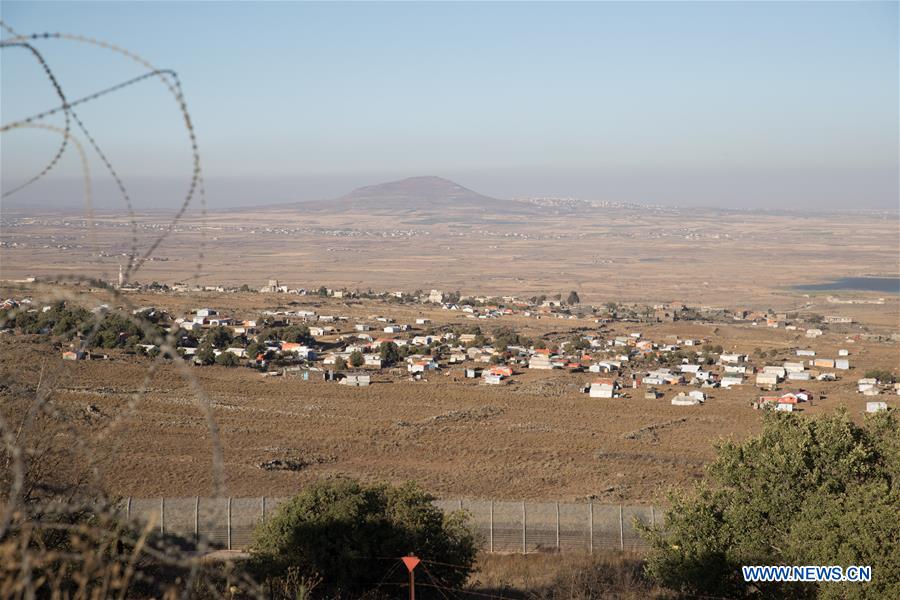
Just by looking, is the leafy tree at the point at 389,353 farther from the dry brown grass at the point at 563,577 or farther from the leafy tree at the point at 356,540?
the leafy tree at the point at 356,540

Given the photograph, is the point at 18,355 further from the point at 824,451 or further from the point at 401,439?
the point at 824,451

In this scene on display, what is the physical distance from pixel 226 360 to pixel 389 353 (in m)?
8.05

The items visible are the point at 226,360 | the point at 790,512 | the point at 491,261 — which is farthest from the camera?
the point at 491,261

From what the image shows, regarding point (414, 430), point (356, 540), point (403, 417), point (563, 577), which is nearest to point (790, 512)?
point (563, 577)

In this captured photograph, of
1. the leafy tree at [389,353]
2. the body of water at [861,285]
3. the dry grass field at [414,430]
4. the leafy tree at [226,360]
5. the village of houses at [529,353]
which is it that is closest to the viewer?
the dry grass field at [414,430]

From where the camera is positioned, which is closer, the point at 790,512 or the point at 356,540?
the point at 356,540

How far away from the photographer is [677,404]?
112ft

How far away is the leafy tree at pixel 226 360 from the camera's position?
3844 centimetres

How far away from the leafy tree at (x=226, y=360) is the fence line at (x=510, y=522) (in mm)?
19979

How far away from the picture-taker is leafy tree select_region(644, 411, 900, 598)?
10.4 metres

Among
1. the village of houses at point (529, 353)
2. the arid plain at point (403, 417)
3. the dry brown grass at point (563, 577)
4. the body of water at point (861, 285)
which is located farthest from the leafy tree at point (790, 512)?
the body of water at point (861, 285)

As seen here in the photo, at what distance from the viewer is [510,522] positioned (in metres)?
17.6

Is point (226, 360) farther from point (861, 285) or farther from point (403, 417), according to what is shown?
point (861, 285)

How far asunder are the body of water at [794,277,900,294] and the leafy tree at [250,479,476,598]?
317 feet
